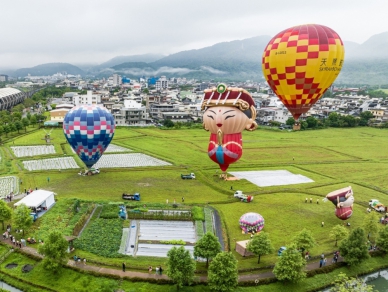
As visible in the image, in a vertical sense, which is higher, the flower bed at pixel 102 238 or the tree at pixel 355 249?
the tree at pixel 355 249

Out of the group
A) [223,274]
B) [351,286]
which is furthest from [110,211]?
[351,286]

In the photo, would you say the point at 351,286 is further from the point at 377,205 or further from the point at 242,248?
the point at 377,205

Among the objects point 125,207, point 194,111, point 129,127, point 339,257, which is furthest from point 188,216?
point 194,111

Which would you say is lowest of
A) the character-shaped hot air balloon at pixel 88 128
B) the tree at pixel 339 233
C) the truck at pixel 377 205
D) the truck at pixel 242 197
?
the truck at pixel 242 197

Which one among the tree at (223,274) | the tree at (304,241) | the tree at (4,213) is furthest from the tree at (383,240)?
the tree at (4,213)

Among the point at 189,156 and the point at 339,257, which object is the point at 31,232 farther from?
the point at 189,156

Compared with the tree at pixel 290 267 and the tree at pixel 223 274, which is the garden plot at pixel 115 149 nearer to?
the tree at pixel 223 274

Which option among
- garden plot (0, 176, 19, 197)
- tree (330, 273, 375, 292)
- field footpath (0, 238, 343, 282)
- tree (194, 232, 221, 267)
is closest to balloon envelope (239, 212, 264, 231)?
field footpath (0, 238, 343, 282)
